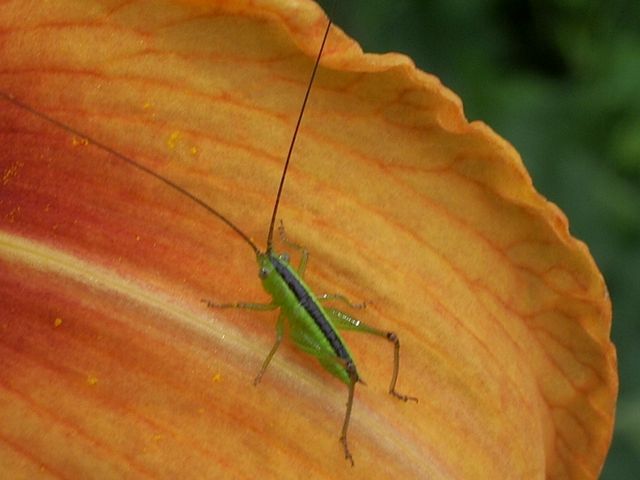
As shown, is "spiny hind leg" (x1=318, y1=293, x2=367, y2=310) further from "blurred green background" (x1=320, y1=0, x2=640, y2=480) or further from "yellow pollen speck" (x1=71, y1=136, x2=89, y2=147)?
"blurred green background" (x1=320, y1=0, x2=640, y2=480)

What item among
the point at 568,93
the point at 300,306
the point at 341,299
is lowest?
the point at 568,93

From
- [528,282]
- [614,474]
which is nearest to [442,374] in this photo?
[528,282]

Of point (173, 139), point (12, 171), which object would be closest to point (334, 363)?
point (173, 139)

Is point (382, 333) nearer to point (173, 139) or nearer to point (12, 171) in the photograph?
point (173, 139)

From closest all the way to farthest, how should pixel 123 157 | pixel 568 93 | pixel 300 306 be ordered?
1. pixel 123 157
2. pixel 300 306
3. pixel 568 93

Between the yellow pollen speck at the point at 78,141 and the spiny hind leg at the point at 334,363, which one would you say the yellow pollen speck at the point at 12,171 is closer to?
the yellow pollen speck at the point at 78,141

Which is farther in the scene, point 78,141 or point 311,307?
point 311,307
